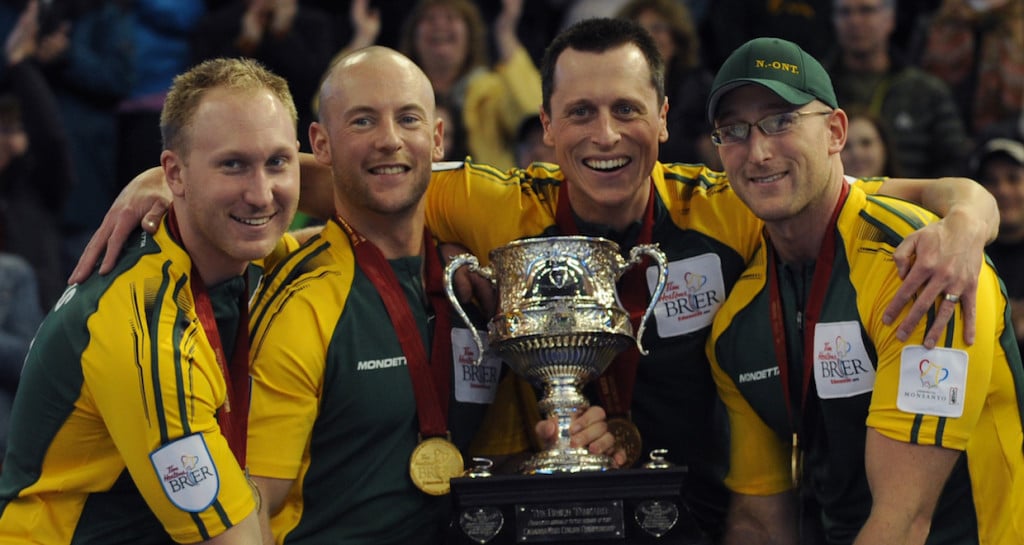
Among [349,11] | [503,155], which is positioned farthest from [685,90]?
[349,11]

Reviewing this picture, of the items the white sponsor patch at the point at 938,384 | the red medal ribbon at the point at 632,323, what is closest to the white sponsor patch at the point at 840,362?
the white sponsor patch at the point at 938,384

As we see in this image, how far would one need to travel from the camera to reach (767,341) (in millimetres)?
4270

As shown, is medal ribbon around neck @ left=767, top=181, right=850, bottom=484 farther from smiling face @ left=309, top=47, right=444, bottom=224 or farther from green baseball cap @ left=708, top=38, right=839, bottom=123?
smiling face @ left=309, top=47, right=444, bottom=224

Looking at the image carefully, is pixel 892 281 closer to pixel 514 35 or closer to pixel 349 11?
pixel 514 35

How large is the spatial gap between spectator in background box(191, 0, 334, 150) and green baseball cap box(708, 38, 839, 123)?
3.75m

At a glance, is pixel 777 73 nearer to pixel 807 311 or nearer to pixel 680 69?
pixel 807 311

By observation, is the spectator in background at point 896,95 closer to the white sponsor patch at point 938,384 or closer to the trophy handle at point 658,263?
the trophy handle at point 658,263

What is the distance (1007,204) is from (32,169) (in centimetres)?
461

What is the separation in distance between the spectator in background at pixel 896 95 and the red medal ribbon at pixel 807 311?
2923 mm

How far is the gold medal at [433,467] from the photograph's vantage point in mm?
4184

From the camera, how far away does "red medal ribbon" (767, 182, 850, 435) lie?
4.09 m

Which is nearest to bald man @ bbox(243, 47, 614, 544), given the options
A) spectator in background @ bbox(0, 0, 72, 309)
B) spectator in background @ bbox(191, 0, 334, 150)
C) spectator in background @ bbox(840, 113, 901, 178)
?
spectator in background @ bbox(840, 113, 901, 178)

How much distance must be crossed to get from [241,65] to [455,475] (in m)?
1.24

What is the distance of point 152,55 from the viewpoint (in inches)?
326
